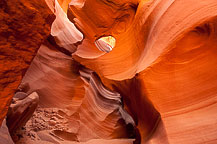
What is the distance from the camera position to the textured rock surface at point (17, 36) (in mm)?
1599

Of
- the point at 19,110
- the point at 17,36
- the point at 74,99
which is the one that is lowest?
the point at 74,99

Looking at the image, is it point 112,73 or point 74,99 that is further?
point 74,99

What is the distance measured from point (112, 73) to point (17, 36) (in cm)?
324

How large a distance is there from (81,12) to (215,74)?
185 inches

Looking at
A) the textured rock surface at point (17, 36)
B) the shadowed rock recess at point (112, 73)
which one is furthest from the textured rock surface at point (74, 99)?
the textured rock surface at point (17, 36)

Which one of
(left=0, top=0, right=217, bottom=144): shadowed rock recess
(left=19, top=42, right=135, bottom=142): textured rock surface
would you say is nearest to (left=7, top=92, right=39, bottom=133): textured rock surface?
(left=0, top=0, right=217, bottom=144): shadowed rock recess

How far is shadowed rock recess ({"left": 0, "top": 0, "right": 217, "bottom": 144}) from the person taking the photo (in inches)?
73.7

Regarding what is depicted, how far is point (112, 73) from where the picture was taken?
4754 millimetres

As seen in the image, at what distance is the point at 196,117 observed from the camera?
2.72 meters

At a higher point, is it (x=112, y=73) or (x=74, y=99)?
(x=112, y=73)

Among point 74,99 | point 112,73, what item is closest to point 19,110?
point 112,73

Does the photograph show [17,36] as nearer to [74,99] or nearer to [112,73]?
[112,73]

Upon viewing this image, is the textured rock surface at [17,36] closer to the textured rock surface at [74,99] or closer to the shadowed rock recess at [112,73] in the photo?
the shadowed rock recess at [112,73]

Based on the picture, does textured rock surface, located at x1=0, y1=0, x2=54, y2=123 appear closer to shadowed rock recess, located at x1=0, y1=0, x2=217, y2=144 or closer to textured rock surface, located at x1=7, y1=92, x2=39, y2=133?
shadowed rock recess, located at x1=0, y1=0, x2=217, y2=144
